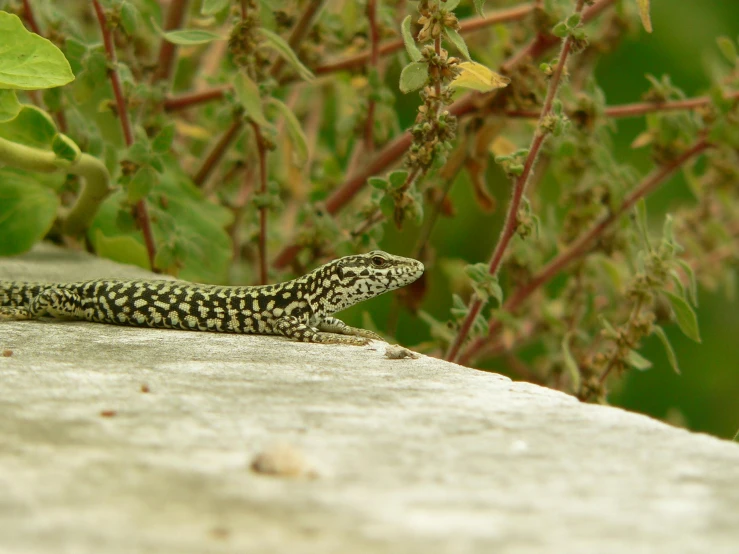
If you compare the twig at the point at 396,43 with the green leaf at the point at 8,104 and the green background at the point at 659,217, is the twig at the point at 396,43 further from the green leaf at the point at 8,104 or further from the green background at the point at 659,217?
the green leaf at the point at 8,104

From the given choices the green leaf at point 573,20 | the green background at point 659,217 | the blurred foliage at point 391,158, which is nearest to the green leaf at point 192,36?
the blurred foliage at point 391,158

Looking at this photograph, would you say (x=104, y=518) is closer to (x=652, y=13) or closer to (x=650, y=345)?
(x=650, y=345)

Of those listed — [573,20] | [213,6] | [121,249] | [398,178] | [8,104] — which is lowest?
[121,249]

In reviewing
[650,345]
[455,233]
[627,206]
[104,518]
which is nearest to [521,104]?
[627,206]

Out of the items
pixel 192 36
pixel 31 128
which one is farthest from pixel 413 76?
pixel 31 128

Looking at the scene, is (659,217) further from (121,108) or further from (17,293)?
(17,293)

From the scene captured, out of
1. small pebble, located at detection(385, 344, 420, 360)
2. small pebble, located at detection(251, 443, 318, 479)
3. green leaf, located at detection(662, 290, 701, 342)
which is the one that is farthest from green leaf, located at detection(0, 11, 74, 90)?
green leaf, located at detection(662, 290, 701, 342)

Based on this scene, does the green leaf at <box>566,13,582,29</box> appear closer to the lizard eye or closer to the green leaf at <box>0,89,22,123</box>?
the lizard eye
